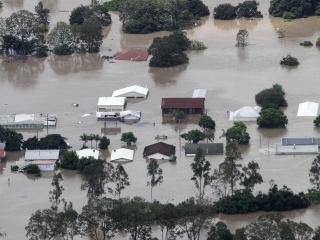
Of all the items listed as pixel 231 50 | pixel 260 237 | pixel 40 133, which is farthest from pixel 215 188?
pixel 231 50

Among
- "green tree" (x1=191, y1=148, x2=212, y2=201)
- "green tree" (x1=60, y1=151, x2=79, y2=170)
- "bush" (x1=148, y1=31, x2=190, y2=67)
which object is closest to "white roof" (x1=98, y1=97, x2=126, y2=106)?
"bush" (x1=148, y1=31, x2=190, y2=67)

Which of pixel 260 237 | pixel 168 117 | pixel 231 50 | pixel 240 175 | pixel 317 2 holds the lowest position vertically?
pixel 260 237

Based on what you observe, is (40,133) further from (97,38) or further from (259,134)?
(97,38)

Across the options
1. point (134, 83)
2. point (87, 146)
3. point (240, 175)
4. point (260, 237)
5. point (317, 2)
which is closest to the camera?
point (260, 237)

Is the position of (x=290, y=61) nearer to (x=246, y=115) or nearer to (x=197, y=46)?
(x=197, y=46)

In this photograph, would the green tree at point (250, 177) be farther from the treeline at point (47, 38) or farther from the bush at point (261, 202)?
the treeline at point (47, 38)

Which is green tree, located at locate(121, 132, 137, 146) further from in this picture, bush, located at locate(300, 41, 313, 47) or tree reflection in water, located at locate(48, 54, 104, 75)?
bush, located at locate(300, 41, 313, 47)

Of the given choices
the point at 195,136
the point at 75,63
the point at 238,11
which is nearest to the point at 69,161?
the point at 195,136
